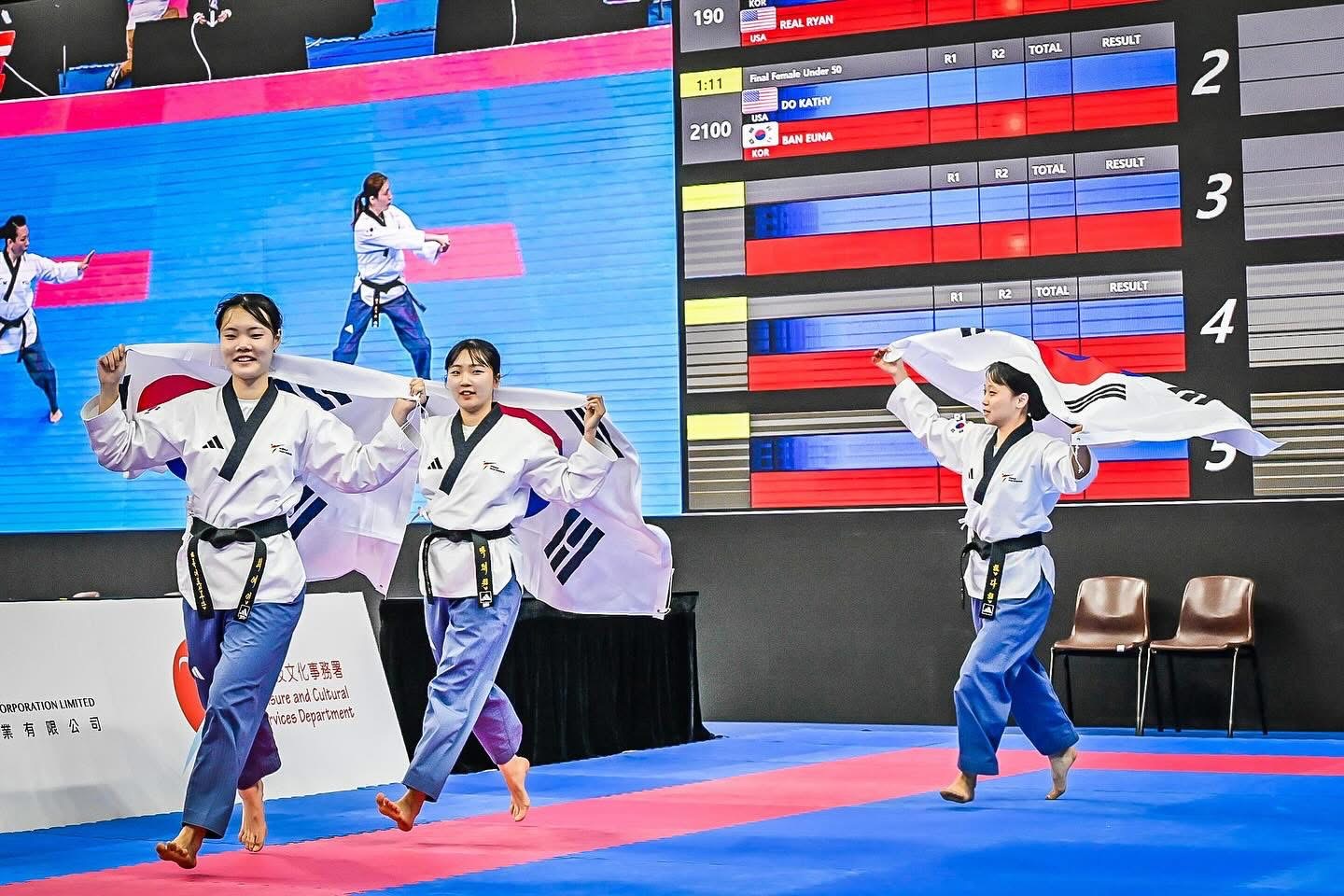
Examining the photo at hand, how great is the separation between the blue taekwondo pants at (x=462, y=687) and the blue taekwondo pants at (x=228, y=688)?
539 millimetres

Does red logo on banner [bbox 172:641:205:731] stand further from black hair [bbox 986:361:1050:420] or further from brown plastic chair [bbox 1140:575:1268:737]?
brown plastic chair [bbox 1140:575:1268:737]

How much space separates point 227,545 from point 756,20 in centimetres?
603

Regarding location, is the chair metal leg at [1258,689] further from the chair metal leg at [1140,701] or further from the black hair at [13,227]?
the black hair at [13,227]

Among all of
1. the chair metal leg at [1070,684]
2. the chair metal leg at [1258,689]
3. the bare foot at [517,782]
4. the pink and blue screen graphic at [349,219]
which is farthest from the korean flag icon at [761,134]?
the bare foot at [517,782]

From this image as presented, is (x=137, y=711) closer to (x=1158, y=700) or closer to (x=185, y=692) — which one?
(x=185, y=692)

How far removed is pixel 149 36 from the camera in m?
11.1

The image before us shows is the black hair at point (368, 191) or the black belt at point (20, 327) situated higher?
the black hair at point (368, 191)

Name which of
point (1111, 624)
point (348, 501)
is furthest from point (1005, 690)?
point (1111, 624)

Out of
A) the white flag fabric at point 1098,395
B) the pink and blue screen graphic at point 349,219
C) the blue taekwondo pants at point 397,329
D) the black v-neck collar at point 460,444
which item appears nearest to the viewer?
the black v-neck collar at point 460,444

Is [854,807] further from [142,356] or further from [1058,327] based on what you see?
[1058,327]

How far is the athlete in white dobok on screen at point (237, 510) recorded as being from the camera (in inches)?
178

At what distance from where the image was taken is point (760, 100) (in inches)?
381

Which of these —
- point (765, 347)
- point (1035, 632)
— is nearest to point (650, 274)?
point (765, 347)

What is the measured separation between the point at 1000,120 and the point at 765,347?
5.99ft
